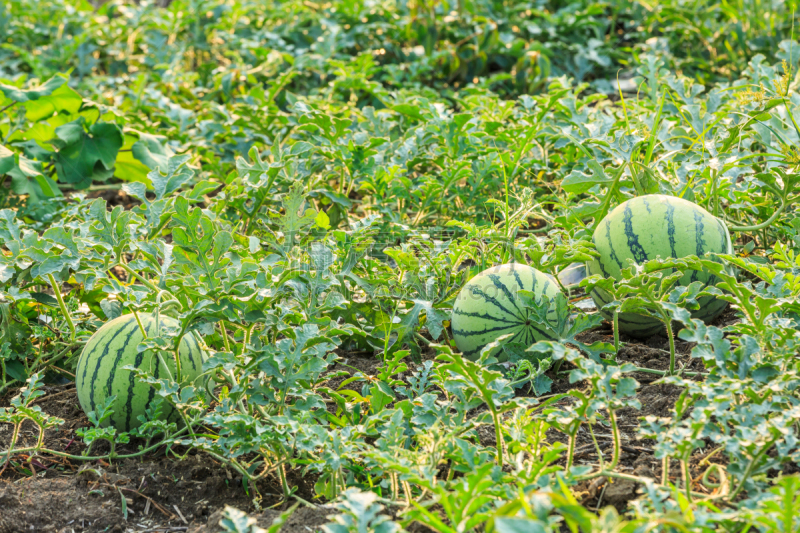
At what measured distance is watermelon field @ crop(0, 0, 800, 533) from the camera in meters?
1.67

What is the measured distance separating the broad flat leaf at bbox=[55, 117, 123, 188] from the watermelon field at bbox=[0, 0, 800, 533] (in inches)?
0.5

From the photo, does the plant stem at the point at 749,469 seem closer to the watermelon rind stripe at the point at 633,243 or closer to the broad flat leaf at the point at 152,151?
the watermelon rind stripe at the point at 633,243

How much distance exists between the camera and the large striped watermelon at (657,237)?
7.91ft

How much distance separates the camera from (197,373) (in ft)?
7.44

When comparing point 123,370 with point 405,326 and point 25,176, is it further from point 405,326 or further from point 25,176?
point 25,176

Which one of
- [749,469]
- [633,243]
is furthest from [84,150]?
[749,469]

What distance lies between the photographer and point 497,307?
2395 mm

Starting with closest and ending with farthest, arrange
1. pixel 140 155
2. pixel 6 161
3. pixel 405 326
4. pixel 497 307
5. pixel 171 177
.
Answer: pixel 497 307 < pixel 405 326 < pixel 171 177 < pixel 6 161 < pixel 140 155

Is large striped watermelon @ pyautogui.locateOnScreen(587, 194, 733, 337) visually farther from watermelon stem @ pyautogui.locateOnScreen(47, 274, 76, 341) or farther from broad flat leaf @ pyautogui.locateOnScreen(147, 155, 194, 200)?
watermelon stem @ pyautogui.locateOnScreen(47, 274, 76, 341)

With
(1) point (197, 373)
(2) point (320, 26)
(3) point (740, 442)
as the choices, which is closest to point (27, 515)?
(1) point (197, 373)

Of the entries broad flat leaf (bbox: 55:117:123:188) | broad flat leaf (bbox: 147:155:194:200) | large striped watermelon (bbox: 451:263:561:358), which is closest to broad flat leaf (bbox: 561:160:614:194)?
large striped watermelon (bbox: 451:263:561:358)

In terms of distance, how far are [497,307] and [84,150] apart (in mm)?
2584

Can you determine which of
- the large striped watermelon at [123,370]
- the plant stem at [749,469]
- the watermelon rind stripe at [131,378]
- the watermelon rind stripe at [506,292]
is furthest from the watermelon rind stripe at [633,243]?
the watermelon rind stripe at [131,378]

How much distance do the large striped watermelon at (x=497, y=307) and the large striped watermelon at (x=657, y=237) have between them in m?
0.24
